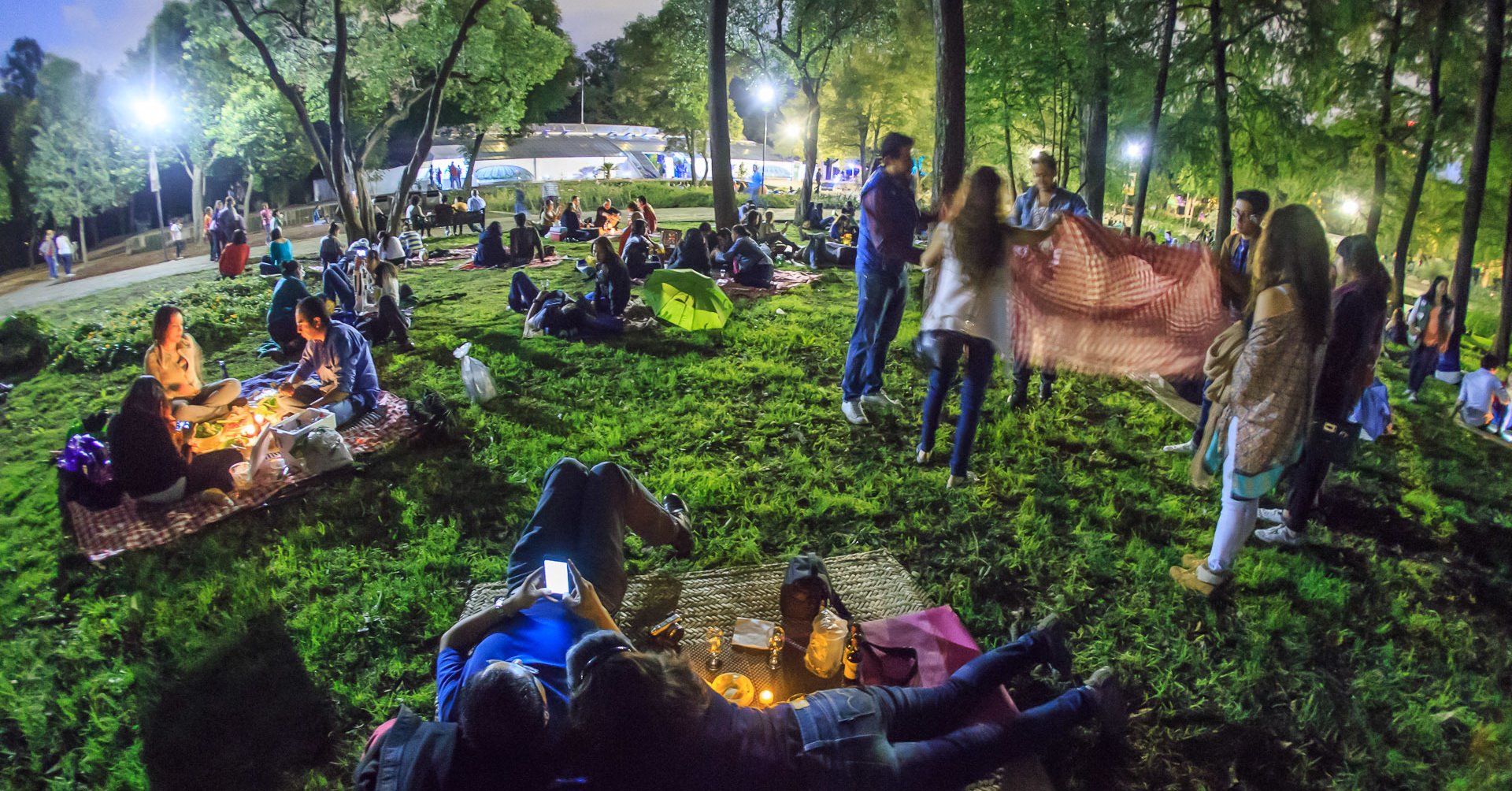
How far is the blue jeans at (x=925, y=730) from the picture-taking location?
7.05 ft

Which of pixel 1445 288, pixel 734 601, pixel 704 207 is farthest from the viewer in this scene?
pixel 704 207

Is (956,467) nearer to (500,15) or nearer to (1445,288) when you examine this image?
(1445,288)

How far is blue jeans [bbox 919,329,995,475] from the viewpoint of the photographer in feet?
15.2

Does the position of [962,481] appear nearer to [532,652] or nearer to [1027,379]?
[1027,379]

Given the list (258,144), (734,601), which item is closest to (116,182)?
(258,144)

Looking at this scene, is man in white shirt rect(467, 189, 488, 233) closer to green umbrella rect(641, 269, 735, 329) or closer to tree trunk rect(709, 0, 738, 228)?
tree trunk rect(709, 0, 738, 228)

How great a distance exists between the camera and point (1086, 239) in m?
5.44

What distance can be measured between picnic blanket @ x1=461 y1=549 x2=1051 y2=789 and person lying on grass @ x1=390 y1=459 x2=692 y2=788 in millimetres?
229

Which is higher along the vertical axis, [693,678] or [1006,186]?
[1006,186]

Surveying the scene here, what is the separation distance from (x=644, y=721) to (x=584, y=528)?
1628mm

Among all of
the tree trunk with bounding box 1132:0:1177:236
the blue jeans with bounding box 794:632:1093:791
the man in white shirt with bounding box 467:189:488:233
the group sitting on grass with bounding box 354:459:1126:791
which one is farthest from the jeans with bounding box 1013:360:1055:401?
the man in white shirt with bounding box 467:189:488:233

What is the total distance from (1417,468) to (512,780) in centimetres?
729

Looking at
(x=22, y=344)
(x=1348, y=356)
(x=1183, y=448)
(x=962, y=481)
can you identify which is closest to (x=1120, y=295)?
(x=1183, y=448)

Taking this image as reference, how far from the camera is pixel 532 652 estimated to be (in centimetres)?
237
